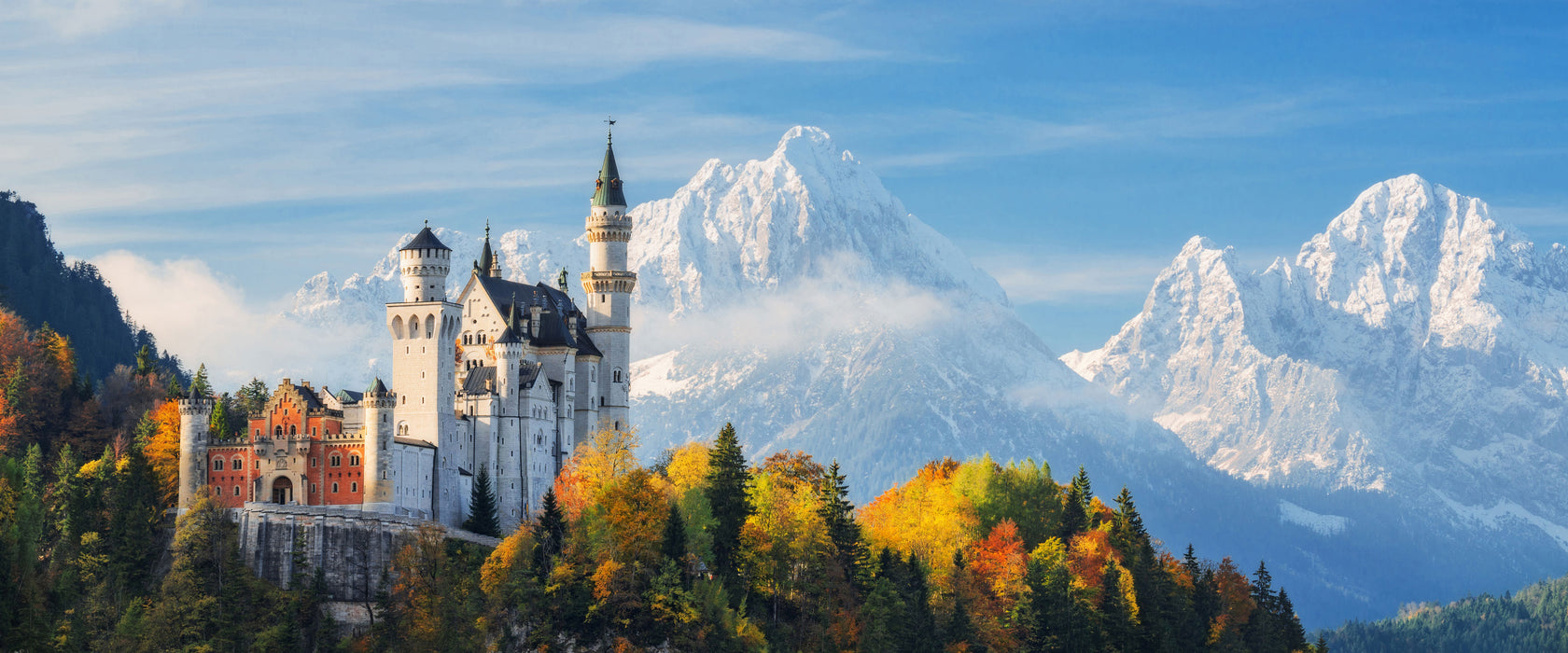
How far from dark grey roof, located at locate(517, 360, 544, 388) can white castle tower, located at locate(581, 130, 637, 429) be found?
1137cm

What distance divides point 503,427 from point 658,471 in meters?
24.3

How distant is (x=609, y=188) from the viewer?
171m

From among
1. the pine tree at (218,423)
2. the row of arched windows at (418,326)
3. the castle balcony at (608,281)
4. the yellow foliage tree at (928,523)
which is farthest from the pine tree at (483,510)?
the yellow foliage tree at (928,523)

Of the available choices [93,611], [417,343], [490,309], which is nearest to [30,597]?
[93,611]

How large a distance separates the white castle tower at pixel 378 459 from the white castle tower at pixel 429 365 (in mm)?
6524

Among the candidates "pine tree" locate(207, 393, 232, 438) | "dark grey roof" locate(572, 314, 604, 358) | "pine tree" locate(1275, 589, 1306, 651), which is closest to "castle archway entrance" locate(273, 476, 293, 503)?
"pine tree" locate(207, 393, 232, 438)

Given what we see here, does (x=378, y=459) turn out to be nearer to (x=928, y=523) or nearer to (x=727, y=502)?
(x=727, y=502)

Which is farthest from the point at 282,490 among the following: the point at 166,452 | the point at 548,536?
the point at 548,536

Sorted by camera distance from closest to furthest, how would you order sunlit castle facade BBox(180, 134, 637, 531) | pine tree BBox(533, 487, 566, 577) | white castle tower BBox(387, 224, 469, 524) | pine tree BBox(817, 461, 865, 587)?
pine tree BBox(533, 487, 566, 577) → pine tree BBox(817, 461, 865, 587) → sunlit castle facade BBox(180, 134, 637, 531) → white castle tower BBox(387, 224, 469, 524)

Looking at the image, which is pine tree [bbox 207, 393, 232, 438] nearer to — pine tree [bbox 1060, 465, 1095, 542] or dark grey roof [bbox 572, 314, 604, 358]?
dark grey roof [bbox 572, 314, 604, 358]

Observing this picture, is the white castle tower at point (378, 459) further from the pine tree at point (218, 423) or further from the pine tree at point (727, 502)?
the pine tree at point (727, 502)

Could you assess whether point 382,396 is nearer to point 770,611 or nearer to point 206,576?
point 206,576

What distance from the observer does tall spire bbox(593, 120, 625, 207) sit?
170 m

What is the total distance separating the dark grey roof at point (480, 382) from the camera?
14938 centimetres
